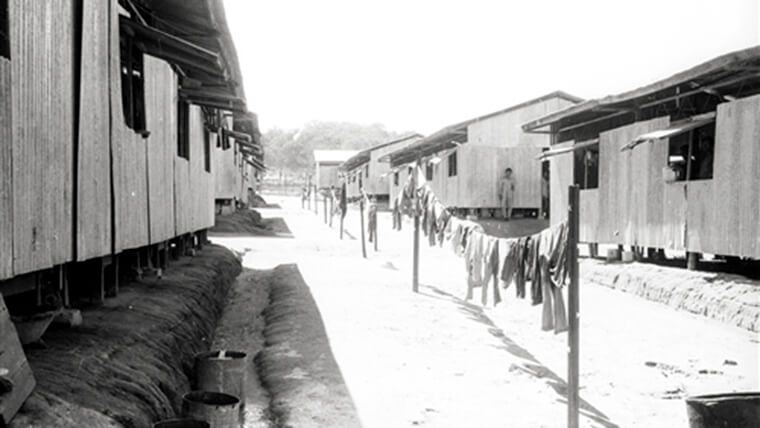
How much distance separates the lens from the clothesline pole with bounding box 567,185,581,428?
615cm

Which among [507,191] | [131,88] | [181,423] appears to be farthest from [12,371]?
[507,191]

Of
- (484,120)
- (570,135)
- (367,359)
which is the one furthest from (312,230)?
(367,359)

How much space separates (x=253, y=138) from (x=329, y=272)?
14.0m

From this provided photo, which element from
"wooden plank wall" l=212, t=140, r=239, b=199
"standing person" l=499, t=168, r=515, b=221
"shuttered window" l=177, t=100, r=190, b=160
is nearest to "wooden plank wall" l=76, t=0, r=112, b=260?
"shuttered window" l=177, t=100, r=190, b=160

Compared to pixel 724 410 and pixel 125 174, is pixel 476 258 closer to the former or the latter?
pixel 125 174

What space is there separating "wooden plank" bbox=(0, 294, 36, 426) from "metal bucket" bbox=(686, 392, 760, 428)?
133 inches

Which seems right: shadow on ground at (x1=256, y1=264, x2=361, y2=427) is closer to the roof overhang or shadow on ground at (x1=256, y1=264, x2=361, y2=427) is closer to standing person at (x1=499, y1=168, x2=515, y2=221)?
the roof overhang

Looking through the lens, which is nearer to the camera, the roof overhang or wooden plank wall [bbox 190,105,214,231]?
the roof overhang

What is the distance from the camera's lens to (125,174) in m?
8.12

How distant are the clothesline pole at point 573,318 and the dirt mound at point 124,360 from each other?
10.5 ft

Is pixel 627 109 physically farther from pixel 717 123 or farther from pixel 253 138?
pixel 253 138

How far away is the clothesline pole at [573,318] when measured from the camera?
615 cm

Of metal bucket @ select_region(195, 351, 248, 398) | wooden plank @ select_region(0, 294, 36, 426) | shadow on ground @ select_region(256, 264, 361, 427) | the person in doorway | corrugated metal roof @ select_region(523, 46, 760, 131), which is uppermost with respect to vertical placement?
corrugated metal roof @ select_region(523, 46, 760, 131)

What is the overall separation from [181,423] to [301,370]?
10.9 ft
